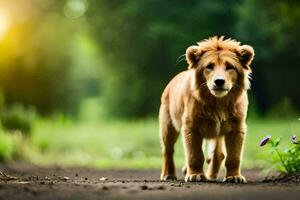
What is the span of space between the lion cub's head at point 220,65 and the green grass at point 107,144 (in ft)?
19.7

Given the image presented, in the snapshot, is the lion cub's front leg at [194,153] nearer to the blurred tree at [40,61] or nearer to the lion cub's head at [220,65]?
the lion cub's head at [220,65]

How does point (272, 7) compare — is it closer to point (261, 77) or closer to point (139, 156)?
point (261, 77)

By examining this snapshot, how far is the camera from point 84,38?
2938 centimetres

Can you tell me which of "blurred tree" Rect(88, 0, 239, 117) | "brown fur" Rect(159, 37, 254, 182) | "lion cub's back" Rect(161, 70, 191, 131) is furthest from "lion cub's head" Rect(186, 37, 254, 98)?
"blurred tree" Rect(88, 0, 239, 117)

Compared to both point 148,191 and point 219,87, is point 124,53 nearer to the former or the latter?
point 219,87

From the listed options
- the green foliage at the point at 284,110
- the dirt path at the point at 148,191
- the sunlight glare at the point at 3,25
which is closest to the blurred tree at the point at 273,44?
the green foliage at the point at 284,110

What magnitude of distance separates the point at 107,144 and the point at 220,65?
10.3 meters

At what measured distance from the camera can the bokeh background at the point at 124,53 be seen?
2448cm

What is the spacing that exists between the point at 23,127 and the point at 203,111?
9.46 m

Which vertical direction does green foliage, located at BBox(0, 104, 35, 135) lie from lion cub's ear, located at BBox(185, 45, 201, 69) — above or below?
above

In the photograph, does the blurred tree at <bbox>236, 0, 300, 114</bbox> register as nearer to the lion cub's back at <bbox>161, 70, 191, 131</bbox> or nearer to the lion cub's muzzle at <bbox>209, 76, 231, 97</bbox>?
the lion cub's back at <bbox>161, 70, 191, 131</bbox>

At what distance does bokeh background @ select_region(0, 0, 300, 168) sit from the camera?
80.3 feet

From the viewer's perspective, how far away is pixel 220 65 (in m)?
8.23

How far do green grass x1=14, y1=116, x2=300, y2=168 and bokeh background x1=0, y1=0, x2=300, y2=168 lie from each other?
1.16m
